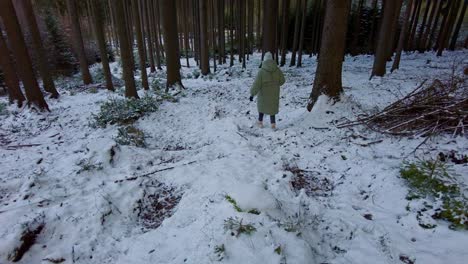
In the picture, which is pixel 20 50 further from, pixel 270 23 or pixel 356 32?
pixel 356 32

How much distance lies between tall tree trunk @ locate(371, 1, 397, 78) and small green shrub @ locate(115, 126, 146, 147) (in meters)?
11.3

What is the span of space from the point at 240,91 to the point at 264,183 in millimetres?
8018

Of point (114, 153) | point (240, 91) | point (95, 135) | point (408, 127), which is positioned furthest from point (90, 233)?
point (240, 91)

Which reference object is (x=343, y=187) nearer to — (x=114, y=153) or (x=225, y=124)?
(x=225, y=124)

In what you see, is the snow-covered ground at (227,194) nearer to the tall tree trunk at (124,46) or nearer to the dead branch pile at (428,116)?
the dead branch pile at (428,116)

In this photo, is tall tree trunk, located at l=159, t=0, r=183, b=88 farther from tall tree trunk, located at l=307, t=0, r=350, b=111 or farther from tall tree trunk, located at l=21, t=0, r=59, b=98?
tall tree trunk, located at l=307, t=0, r=350, b=111

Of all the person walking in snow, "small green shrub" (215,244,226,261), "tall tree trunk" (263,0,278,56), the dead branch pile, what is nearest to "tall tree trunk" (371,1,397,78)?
"tall tree trunk" (263,0,278,56)

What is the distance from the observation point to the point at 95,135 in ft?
23.5

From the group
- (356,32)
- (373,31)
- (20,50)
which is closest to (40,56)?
(20,50)

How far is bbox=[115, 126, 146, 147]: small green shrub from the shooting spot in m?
6.39

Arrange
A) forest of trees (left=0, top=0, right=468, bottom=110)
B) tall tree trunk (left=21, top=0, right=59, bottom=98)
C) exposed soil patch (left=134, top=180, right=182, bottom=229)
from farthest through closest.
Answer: tall tree trunk (left=21, top=0, right=59, bottom=98) → forest of trees (left=0, top=0, right=468, bottom=110) → exposed soil patch (left=134, top=180, right=182, bottom=229)

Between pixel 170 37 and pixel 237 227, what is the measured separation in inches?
421

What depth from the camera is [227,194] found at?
12.0 feet

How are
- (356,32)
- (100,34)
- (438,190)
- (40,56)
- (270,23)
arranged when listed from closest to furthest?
1. (438,190)
2. (100,34)
3. (40,56)
4. (270,23)
5. (356,32)
